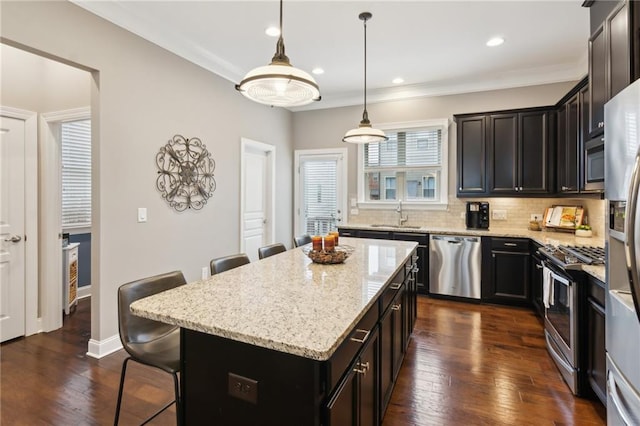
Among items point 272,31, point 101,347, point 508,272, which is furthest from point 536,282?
point 101,347

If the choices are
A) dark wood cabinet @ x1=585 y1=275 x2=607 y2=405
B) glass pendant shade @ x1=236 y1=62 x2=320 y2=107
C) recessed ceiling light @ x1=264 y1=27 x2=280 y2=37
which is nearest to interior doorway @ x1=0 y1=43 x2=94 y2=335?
recessed ceiling light @ x1=264 y1=27 x2=280 y2=37

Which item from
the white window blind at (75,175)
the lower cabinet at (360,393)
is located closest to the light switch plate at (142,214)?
the white window blind at (75,175)

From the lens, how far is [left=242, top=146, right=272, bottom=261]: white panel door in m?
4.85

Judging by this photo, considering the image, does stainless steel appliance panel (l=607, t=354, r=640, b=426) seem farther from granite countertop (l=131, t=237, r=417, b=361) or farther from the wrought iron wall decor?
the wrought iron wall decor

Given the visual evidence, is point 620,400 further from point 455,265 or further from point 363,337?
point 455,265

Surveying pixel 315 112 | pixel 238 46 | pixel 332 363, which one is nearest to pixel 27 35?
pixel 238 46

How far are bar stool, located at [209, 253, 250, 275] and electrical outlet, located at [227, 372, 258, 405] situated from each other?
1.09 metres

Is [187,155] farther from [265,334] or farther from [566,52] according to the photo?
[566,52]

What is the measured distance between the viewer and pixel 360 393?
4.59 ft

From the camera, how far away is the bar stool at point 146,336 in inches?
63.8

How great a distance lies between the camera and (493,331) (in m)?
3.34

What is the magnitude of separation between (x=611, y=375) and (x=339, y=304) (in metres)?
1.46

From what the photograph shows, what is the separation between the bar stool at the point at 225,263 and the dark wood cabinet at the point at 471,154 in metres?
3.41

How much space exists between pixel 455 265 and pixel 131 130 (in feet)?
13.3
